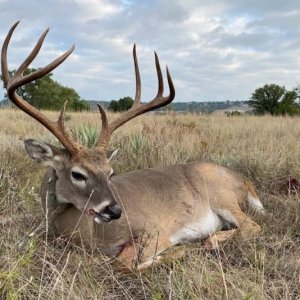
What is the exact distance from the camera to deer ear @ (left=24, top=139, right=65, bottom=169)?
14.7 feet

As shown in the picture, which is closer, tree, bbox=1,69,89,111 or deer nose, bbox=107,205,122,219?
deer nose, bbox=107,205,122,219

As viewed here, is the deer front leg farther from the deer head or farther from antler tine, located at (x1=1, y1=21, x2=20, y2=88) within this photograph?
antler tine, located at (x1=1, y1=21, x2=20, y2=88)

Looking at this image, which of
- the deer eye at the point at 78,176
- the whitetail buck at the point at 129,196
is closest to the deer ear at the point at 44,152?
the whitetail buck at the point at 129,196

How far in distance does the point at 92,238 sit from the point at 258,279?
1.43 meters

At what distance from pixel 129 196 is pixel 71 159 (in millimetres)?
782

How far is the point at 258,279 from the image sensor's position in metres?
3.59

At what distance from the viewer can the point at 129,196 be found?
196 inches

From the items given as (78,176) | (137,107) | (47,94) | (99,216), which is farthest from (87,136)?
(47,94)

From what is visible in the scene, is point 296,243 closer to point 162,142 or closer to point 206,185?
point 206,185

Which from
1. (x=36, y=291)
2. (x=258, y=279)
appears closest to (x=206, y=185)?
(x=258, y=279)

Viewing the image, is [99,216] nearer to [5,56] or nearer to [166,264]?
[166,264]

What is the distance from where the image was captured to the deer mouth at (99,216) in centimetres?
402

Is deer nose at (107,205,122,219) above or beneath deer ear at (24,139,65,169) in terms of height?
beneath

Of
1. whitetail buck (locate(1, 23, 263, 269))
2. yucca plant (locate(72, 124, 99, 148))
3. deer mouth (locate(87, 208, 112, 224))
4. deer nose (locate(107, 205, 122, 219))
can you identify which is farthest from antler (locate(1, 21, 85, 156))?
yucca plant (locate(72, 124, 99, 148))
